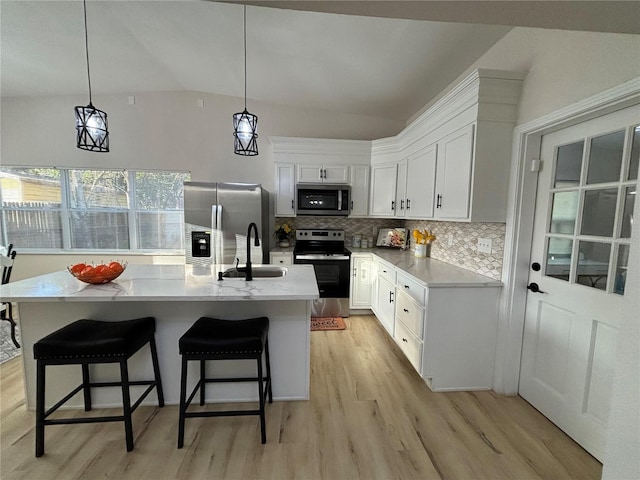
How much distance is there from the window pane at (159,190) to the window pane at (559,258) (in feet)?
14.2

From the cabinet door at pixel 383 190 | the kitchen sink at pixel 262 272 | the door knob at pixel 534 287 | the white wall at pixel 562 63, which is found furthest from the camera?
the cabinet door at pixel 383 190

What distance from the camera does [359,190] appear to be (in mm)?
3744

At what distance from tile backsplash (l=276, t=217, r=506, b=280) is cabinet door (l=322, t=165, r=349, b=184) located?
0.62 meters

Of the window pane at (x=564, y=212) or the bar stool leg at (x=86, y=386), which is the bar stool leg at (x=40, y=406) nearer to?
the bar stool leg at (x=86, y=386)

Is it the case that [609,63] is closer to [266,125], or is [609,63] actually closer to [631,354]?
[631,354]

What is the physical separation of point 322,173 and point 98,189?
3.33 metres

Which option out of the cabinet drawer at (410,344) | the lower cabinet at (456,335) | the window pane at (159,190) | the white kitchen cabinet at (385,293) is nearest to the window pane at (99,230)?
the window pane at (159,190)

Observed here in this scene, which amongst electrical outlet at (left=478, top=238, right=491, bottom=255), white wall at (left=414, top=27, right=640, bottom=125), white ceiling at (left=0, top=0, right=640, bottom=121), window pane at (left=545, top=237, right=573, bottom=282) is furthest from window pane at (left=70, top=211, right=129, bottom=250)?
window pane at (left=545, top=237, right=573, bottom=282)

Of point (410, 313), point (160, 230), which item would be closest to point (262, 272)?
point (410, 313)

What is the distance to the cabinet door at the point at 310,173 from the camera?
367 centimetres

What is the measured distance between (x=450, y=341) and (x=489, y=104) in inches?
71.0

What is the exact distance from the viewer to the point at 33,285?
1.74m

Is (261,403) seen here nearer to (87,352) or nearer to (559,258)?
(87,352)

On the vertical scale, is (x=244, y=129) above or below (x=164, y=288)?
above
